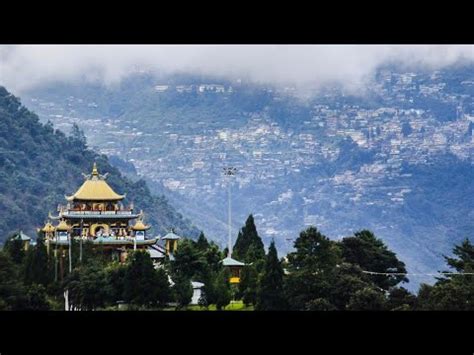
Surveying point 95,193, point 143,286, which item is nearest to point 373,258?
point 143,286

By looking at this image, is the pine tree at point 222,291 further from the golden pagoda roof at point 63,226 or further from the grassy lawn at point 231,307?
the golden pagoda roof at point 63,226

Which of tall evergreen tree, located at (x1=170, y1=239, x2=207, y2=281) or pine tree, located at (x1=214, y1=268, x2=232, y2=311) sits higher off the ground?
tall evergreen tree, located at (x1=170, y1=239, x2=207, y2=281)

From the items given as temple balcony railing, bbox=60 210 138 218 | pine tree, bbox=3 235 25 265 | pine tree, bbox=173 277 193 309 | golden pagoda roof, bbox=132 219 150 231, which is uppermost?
temple balcony railing, bbox=60 210 138 218

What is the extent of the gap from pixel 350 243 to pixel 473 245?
3.70 ft

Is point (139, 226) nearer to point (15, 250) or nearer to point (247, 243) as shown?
point (247, 243)

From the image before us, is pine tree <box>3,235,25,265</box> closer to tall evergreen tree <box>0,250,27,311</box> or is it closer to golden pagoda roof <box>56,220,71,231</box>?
tall evergreen tree <box>0,250,27,311</box>

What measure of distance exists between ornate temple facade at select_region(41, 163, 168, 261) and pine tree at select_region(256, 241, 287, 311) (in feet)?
8.31

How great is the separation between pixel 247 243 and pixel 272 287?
1.81 m

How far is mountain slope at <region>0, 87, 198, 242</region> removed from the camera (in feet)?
50.4

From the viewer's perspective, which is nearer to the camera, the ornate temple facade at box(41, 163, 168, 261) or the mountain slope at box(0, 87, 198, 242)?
the ornate temple facade at box(41, 163, 168, 261)

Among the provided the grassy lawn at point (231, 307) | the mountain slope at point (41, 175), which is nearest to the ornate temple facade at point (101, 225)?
the mountain slope at point (41, 175)

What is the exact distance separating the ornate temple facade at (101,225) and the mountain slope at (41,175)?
3.62 ft

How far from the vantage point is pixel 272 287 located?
10031 millimetres

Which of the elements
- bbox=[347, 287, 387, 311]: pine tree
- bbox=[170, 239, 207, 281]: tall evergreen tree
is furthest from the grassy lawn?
bbox=[347, 287, 387, 311]: pine tree
